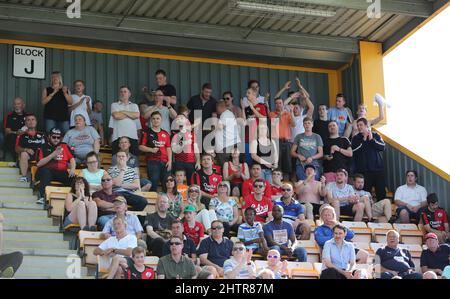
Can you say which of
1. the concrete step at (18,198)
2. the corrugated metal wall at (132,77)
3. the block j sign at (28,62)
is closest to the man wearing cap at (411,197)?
the corrugated metal wall at (132,77)

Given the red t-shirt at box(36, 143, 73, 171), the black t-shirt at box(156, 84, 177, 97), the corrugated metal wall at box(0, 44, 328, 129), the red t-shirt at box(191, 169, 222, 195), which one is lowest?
the red t-shirt at box(191, 169, 222, 195)

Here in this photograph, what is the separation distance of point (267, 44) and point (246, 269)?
6868 mm

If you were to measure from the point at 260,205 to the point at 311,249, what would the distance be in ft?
3.57

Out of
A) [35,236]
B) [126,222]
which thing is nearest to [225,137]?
[126,222]

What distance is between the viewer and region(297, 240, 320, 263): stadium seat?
13906mm

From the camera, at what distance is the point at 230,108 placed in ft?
55.9

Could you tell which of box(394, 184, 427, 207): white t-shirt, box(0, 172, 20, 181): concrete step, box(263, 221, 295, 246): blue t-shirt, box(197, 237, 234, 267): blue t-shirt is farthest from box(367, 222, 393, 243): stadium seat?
box(0, 172, 20, 181): concrete step

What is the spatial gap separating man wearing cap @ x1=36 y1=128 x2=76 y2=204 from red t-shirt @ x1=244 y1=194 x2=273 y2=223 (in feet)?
8.42

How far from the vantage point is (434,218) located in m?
15.6

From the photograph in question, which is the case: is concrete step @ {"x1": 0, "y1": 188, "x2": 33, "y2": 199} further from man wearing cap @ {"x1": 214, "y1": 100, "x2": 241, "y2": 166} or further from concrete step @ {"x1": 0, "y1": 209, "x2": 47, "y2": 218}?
man wearing cap @ {"x1": 214, "y1": 100, "x2": 241, "y2": 166}

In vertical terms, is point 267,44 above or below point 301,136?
above
